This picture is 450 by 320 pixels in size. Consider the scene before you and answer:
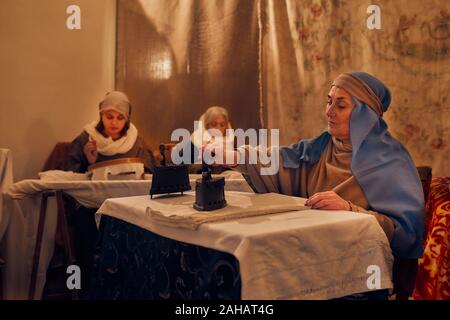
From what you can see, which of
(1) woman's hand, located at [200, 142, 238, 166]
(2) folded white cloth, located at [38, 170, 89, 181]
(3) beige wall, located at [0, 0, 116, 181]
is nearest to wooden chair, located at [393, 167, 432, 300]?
(1) woman's hand, located at [200, 142, 238, 166]

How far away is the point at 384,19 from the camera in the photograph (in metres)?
3.03

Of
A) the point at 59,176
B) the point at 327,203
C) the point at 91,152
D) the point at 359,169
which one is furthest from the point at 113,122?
the point at 327,203

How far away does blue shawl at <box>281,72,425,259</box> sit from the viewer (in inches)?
67.6

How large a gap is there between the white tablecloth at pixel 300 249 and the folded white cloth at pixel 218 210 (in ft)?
0.08

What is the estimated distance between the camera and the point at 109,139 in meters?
3.65

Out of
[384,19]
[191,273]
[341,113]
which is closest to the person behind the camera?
[191,273]

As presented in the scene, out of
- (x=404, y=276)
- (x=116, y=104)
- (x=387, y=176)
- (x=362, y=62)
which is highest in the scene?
(x=362, y=62)

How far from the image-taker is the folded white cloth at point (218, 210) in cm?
A: 130

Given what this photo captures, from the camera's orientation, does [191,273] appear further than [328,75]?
No

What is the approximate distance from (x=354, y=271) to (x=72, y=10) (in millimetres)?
3723

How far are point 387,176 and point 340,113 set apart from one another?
35cm

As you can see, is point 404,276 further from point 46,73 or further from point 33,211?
point 46,73

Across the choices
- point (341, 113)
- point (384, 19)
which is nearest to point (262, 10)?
point (384, 19)
